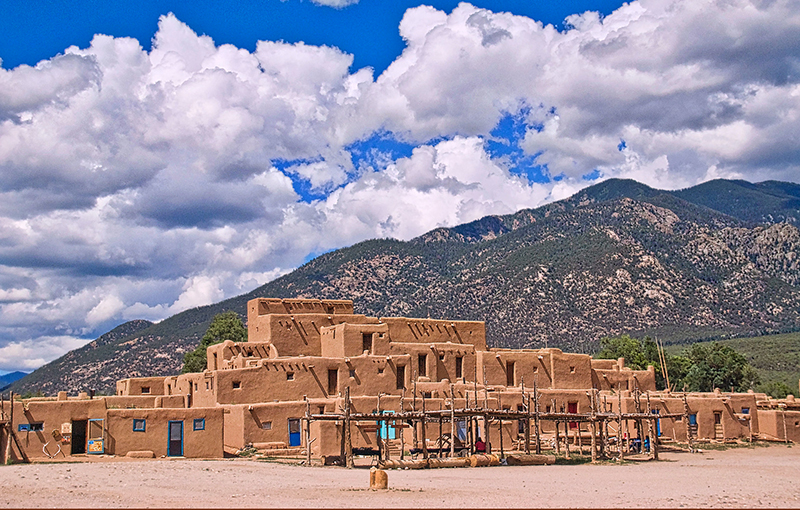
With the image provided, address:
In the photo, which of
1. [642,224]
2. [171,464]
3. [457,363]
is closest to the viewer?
[171,464]

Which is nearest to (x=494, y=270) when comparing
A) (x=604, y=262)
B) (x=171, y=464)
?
(x=604, y=262)

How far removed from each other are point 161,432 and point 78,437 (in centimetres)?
385

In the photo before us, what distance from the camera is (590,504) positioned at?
78.3 ft

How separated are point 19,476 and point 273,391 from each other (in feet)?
60.6

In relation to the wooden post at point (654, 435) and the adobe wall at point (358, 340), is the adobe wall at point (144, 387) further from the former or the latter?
the wooden post at point (654, 435)

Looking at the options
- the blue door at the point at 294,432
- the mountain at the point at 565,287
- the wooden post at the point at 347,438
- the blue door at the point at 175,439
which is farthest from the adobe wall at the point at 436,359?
the mountain at the point at 565,287

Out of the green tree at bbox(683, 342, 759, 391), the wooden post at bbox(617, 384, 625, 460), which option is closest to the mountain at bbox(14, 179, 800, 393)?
the green tree at bbox(683, 342, 759, 391)

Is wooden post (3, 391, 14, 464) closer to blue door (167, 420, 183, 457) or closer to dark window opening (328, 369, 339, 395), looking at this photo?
blue door (167, 420, 183, 457)

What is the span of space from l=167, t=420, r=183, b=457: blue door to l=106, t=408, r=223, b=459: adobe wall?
0.15 m

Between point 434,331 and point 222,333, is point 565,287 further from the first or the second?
point 434,331

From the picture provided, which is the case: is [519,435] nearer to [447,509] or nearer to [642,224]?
[447,509]

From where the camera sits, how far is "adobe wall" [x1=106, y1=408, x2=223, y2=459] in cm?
3925

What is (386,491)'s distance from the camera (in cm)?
2602

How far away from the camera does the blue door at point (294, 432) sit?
43938 mm
